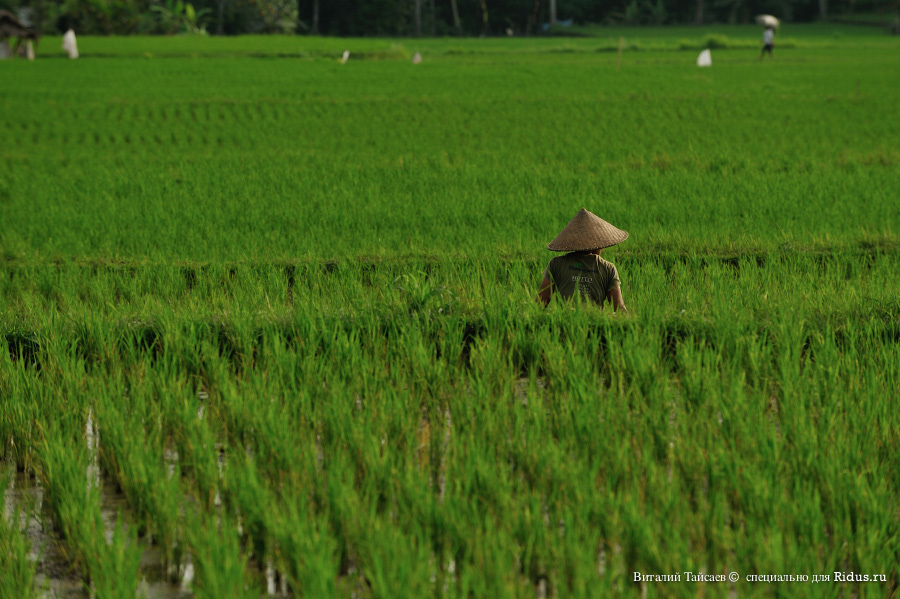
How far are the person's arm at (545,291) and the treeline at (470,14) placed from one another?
3567cm

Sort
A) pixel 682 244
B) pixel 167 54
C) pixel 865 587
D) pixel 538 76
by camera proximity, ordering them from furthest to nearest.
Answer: pixel 167 54
pixel 538 76
pixel 682 244
pixel 865 587

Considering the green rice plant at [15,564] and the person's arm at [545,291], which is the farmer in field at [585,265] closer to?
the person's arm at [545,291]

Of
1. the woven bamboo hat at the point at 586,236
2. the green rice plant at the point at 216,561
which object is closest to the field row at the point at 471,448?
the green rice plant at the point at 216,561

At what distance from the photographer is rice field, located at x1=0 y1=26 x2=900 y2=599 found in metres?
2.27

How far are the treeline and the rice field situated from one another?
33.0 metres

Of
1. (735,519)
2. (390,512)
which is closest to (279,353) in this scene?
(390,512)

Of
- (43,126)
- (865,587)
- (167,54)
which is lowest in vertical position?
(865,587)

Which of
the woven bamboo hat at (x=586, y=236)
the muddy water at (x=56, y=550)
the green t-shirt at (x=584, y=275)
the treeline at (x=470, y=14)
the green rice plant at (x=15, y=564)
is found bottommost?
the muddy water at (x=56, y=550)

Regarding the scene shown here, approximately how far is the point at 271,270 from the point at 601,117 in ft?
27.9

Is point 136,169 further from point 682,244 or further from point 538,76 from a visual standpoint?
point 538,76

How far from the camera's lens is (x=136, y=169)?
9.46 m

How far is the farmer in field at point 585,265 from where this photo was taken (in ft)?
12.6

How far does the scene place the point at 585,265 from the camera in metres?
4.01

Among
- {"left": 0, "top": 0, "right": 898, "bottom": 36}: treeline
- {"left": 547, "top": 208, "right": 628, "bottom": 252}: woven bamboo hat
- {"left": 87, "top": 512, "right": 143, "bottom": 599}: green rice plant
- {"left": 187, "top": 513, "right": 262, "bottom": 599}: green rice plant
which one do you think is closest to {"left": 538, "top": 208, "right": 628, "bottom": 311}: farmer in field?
{"left": 547, "top": 208, "right": 628, "bottom": 252}: woven bamboo hat
